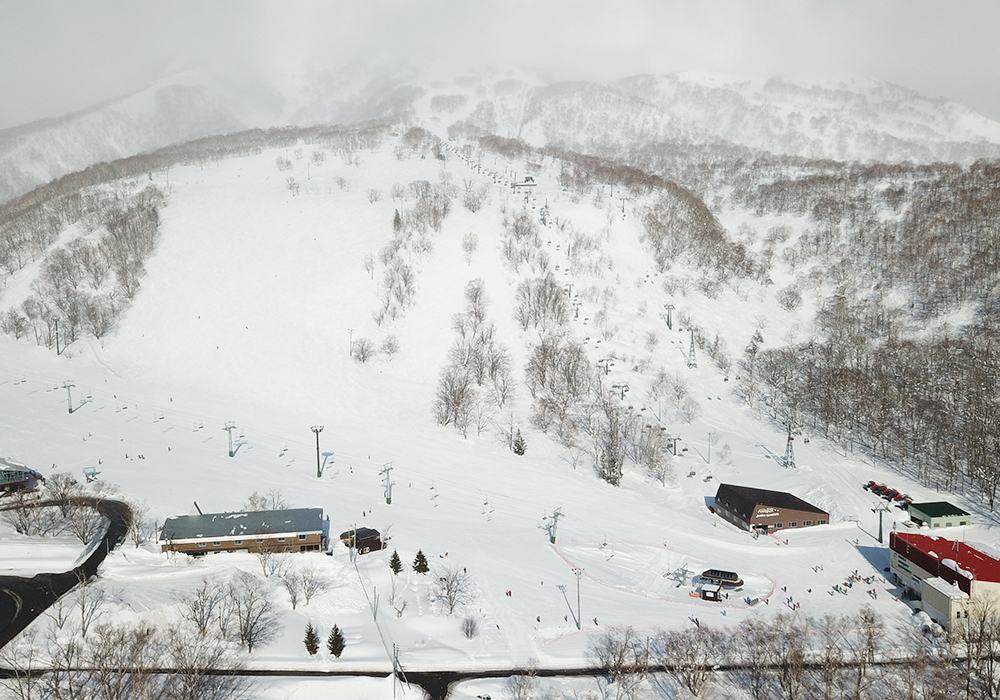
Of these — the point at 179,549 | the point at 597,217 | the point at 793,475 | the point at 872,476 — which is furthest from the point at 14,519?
the point at 597,217

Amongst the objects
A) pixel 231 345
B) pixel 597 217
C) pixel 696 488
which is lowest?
pixel 696 488

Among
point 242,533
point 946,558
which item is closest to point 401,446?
point 242,533

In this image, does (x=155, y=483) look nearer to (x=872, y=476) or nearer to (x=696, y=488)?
(x=696, y=488)

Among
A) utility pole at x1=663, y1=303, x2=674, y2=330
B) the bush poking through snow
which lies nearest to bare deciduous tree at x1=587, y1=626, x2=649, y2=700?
the bush poking through snow

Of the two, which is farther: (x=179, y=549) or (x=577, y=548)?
(x=577, y=548)

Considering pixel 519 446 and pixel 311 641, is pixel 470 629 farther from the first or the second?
pixel 519 446

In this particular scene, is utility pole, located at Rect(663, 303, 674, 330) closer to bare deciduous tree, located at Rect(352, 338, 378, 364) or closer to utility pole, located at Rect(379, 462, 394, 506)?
bare deciduous tree, located at Rect(352, 338, 378, 364)
